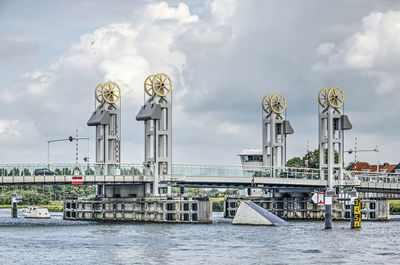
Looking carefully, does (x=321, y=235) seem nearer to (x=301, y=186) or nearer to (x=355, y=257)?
(x=355, y=257)

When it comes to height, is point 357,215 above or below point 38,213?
above

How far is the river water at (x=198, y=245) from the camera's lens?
67875mm

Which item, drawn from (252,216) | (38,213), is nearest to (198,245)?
(252,216)

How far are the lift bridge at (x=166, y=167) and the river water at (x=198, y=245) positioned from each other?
9.28 meters

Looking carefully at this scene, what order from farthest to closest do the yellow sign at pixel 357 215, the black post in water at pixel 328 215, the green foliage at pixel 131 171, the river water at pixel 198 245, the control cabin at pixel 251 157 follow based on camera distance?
1. the control cabin at pixel 251 157
2. the green foliage at pixel 131 171
3. the yellow sign at pixel 357 215
4. the black post in water at pixel 328 215
5. the river water at pixel 198 245

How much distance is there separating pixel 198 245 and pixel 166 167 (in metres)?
42.9

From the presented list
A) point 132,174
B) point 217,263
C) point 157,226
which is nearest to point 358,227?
point 157,226

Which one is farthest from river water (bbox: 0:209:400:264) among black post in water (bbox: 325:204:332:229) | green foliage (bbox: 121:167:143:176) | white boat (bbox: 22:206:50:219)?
white boat (bbox: 22:206:50:219)

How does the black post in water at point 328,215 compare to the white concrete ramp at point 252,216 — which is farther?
the white concrete ramp at point 252,216

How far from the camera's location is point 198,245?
7988 centimetres

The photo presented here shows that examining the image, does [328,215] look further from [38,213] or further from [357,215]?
[38,213]

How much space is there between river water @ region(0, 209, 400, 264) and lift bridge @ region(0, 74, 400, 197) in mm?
9283

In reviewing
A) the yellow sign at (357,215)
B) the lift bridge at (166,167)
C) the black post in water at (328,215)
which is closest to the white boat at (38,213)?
the lift bridge at (166,167)

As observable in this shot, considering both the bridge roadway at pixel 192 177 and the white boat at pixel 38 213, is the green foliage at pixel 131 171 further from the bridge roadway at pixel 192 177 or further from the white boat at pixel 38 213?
the white boat at pixel 38 213
